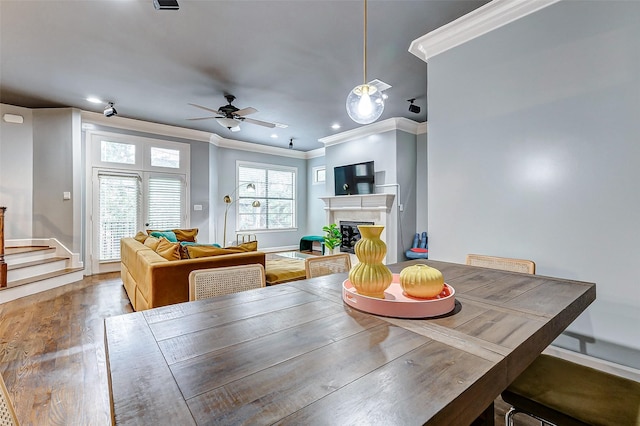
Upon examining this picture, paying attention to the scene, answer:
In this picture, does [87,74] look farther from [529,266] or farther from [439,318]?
[529,266]

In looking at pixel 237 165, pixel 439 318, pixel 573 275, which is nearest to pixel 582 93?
pixel 573 275

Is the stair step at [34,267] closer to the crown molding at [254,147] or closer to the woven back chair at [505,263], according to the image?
the crown molding at [254,147]

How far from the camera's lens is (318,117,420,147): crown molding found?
5480mm

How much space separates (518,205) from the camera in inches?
95.5

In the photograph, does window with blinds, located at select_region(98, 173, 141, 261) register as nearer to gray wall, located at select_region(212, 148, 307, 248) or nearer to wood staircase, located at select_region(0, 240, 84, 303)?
wood staircase, located at select_region(0, 240, 84, 303)

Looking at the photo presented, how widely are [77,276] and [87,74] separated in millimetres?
3117

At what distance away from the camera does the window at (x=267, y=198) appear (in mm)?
7344

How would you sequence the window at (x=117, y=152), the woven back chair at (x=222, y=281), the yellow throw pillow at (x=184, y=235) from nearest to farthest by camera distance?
the woven back chair at (x=222, y=281) → the yellow throw pillow at (x=184, y=235) → the window at (x=117, y=152)

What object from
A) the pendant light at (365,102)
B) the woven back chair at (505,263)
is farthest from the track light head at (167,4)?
the woven back chair at (505,263)

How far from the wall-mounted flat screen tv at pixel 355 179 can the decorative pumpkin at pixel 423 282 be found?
4.84 metres

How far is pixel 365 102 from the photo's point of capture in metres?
1.91

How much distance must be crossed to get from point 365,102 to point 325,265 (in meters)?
1.13

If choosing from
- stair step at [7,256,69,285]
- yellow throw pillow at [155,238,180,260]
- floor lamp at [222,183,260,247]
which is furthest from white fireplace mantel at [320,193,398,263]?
stair step at [7,256,69,285]

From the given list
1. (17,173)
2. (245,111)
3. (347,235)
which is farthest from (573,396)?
(17,173)
